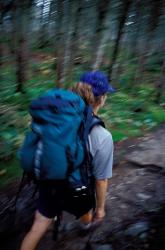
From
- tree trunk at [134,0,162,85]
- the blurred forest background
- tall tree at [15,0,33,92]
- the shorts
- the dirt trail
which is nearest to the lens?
the shorts

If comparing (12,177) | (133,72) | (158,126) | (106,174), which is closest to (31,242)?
(106,174)

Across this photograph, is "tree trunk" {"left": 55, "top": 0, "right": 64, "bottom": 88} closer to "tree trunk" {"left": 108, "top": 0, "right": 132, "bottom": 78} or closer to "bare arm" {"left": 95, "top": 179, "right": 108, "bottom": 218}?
"tree trunk" {"left": 108, "top": 0, "right": 132, "bottom": 78}

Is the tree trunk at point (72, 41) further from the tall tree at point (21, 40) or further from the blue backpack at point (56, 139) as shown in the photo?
the blue backpack at point (56, 139)

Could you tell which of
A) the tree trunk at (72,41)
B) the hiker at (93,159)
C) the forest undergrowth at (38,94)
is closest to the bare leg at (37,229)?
the hiker at (93,159)

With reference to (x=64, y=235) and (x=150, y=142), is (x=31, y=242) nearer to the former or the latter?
(x=64, y=235)

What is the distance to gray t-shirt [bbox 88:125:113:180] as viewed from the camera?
119 inches

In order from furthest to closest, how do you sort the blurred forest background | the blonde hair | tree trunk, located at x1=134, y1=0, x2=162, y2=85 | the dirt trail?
tree trunk, located at x1=134, y1=0, x2=162, y2=85
the blurred forest background
the dirt trail
the blonde hair

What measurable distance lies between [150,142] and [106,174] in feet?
11.6

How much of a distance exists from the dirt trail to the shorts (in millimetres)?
672

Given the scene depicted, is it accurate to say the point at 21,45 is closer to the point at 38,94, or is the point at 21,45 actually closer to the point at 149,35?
the point at 38,94

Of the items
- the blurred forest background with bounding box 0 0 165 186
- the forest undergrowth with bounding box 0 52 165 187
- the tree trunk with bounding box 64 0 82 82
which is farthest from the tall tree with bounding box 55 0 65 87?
the forest undergrowth with bounding box 0 52 165 187

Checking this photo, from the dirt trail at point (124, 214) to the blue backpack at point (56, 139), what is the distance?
3.91 ft

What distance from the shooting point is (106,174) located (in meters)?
3.20

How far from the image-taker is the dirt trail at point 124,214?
3.68 meters
